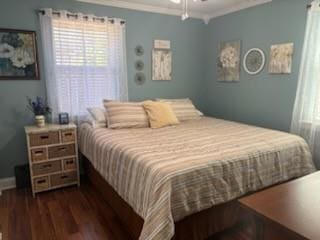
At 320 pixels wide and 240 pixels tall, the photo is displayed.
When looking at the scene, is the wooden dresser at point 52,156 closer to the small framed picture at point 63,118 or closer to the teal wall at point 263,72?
the small framed picture at point 63,118

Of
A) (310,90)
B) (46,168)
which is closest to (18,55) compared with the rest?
(46,168)

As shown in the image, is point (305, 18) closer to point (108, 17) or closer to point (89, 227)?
point (108, 17)

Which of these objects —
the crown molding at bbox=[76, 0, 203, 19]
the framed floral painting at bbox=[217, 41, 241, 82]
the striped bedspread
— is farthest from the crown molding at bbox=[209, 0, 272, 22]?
the striped bedspread

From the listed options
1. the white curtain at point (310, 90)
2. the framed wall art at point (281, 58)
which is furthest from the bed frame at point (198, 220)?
the framed wall art at point (281, 58)

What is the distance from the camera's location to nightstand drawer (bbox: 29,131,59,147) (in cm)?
266

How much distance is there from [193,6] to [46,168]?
9.82 feet

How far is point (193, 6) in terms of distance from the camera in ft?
11.8

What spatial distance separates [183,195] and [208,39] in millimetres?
3181

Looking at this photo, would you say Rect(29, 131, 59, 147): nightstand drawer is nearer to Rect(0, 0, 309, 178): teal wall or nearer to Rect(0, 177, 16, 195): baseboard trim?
Rect(0, 0, 309, 178): teal wall

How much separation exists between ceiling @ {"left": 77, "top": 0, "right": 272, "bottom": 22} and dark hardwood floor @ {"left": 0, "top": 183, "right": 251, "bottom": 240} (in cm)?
246

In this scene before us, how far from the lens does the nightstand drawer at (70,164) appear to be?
2896 mm

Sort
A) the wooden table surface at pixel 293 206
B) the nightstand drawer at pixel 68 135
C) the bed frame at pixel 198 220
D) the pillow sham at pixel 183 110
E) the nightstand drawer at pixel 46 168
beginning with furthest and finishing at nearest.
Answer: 1. the pillow sham at pixel 183 110
2. the nightstand drawer at pixel 68 135
3. the nightstand drawer at pixel 46 168
4. the bed frame at pixel 198 220
5. the wooden table surface at pixel 293 206

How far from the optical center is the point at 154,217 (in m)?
1.56

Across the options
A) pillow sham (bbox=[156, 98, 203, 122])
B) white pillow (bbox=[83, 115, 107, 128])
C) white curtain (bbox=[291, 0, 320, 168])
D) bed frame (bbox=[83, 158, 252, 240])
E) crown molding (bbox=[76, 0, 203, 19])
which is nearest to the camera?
bed frame (bbox=[83, 158, 252, 240])
